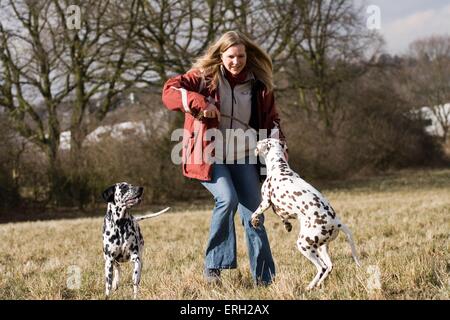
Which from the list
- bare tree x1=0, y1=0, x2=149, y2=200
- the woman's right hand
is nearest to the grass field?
the woman's right hand

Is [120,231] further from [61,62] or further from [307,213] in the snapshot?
[61,62]

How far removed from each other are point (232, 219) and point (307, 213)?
945 mm

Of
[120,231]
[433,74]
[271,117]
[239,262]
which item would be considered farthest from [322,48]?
[120,231]

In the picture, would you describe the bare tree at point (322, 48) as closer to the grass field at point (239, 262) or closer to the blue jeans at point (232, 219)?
the grass field at point (239, 262)

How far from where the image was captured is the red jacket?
4.47m

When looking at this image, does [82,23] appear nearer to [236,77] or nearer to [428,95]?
[236,77]

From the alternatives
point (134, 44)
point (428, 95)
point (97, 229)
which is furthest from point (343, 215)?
point (428, 95)

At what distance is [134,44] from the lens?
67.5ft

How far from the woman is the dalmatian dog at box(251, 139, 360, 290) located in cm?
51

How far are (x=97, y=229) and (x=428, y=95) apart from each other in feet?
106

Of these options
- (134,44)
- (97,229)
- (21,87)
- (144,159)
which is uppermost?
(134,44)

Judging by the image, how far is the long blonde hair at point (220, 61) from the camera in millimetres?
4734

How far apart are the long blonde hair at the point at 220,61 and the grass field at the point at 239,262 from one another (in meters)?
1.63
